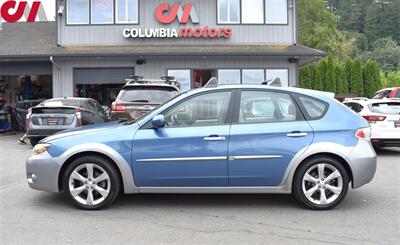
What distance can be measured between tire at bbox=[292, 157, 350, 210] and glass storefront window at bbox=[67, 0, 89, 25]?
16.0 m

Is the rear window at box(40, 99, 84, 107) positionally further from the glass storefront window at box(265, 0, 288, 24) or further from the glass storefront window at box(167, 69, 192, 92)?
the glass storefront window at box(265, 0, 288, 24)

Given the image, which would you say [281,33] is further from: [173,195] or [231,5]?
[173,195]

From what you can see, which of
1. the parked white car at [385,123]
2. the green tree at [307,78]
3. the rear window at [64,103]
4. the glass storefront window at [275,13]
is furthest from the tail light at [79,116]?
the green tree at [307,78]

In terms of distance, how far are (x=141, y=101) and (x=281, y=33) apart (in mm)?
10385

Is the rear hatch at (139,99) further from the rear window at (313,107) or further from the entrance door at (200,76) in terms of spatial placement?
the entrance door at (200,76)

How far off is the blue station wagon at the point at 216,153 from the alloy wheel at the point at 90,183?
1 centimetres

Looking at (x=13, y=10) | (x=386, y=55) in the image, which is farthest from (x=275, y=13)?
(x=386, y=55)

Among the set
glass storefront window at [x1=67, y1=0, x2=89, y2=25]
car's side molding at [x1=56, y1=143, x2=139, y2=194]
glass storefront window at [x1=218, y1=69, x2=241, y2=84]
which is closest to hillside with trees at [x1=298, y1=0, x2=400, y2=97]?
glass storefront window at [x1=218, y1=69, x2=241, y2=84]

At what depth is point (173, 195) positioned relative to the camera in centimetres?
723

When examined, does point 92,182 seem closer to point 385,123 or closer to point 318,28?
point 385,123

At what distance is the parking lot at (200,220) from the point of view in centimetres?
525

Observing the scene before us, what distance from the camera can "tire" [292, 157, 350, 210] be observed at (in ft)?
20.7

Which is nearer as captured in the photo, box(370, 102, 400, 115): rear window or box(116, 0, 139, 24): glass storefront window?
box(370, 102, 400, 115): rear window

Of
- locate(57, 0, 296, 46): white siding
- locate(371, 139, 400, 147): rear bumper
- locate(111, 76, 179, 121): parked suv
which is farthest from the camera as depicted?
locate(57, 0, 296, 46): white siding
